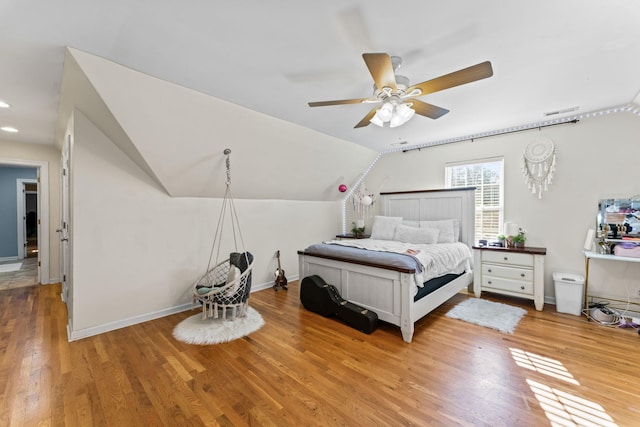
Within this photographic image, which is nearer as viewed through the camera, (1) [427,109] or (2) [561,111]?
(1) [427,109]

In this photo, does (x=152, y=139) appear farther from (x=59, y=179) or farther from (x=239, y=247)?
(x=59, y=179)

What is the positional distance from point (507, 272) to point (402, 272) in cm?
208

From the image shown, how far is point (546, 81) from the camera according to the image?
2.57 metres

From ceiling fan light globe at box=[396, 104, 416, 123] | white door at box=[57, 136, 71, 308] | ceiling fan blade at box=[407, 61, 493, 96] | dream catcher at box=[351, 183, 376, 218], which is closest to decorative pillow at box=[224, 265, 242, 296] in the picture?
white door at box=[57, 136, 71, 308]

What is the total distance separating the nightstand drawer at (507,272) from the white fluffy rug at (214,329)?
3.25 m

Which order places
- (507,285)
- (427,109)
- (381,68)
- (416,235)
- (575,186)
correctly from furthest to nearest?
(416,235) < (507,285) < (575,186) < (427,109) < (381,68)

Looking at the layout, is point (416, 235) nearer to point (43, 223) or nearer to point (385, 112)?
point (385, 112)

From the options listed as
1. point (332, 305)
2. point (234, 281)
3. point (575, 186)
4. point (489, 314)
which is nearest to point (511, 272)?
point (489, 314)

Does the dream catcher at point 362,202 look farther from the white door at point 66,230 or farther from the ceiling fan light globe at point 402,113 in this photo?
the white door at point 66,230

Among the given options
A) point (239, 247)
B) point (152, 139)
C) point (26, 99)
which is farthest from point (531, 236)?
point (26, 99)

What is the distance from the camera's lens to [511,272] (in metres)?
3.71

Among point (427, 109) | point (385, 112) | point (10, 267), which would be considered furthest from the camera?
point (10, 267)

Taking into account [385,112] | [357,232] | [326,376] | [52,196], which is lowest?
[326,376]

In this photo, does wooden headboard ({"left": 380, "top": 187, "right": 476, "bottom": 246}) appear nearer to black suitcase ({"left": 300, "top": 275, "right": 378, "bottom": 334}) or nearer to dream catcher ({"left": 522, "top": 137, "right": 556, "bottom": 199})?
dream catcher ({"left": 522, "top": 137, "right": 556, "bottom": 199})
